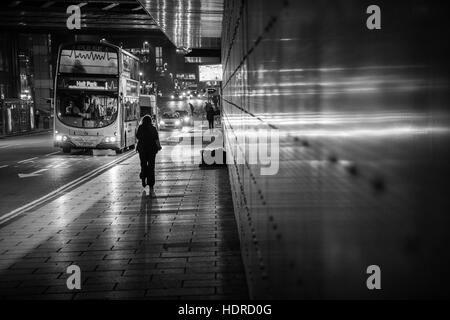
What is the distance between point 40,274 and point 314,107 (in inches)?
222

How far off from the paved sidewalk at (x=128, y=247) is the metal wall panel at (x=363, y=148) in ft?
12.7

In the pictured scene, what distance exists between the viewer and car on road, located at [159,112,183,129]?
174ft

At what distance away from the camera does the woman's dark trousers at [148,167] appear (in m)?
13.6

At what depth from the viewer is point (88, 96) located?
24.9 m

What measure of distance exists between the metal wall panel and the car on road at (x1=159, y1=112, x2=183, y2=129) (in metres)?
50.8

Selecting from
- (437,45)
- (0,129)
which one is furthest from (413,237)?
(0,129)

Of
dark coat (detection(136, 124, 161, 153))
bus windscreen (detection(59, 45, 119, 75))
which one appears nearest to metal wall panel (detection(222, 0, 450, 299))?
dark coat (detection(136, 124, 161, 153))

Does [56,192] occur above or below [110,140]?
below

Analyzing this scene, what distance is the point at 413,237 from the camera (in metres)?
0.94

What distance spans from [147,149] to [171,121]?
131ft

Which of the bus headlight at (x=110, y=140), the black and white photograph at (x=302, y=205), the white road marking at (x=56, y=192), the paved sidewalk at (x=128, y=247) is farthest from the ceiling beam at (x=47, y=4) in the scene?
the black and white photograph at (x=302, y=205)

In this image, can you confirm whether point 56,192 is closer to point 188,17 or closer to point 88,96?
point 188,17

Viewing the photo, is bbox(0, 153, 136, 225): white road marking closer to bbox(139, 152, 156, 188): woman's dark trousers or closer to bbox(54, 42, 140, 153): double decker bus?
bbox(139, 152, 156, 188): woman's dark trousers

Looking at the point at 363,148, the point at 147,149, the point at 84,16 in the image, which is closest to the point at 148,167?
the point at 147,149
